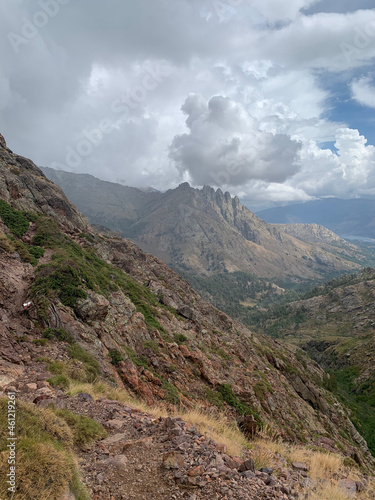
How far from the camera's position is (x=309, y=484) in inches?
282

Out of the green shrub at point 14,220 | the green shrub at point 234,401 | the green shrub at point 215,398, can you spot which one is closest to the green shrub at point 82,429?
the green shrub at point 215,398

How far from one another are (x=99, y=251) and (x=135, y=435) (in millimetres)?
39514

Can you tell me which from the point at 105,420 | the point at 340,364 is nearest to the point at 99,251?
the point at 105,420

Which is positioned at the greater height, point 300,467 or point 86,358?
point 86,358

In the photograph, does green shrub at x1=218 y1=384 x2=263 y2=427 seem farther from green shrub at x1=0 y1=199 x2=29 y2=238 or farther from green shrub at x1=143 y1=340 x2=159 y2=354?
green shrub at x1=0 y1=199 x2=29 y2=238

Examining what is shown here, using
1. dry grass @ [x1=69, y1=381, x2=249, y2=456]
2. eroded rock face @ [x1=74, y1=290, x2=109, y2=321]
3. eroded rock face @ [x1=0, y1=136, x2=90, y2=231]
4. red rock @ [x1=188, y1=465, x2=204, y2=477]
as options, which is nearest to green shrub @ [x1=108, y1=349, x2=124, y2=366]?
eroded rock face @ [x1=74, y1=290, x2=109, y2=321]

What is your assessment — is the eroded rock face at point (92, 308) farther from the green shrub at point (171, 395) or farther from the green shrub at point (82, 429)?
the green shrub at point (82, 429)

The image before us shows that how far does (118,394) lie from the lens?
12656mm

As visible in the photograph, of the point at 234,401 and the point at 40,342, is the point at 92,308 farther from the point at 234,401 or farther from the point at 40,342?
the point at 234,401

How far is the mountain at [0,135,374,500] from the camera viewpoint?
19.2ft

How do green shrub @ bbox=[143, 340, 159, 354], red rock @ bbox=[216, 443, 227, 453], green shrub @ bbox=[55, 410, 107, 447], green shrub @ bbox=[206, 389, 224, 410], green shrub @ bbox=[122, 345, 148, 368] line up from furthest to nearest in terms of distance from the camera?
green shrub @ bbox=[143, 340, 159, 354]
green shrub @ bbox=[206, 389, 224, 410]
green shrub @ bbox=[122, 345, 148, 368]
red rock @ bbox=[216, 443, 227, 453]
green shrub @ bbox=[55, 410, 107, 447]

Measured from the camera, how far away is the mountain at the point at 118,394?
19.2 feet

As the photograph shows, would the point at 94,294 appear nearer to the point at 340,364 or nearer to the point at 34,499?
the point at 34,499

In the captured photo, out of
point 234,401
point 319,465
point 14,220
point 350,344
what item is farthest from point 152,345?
point 350,344
